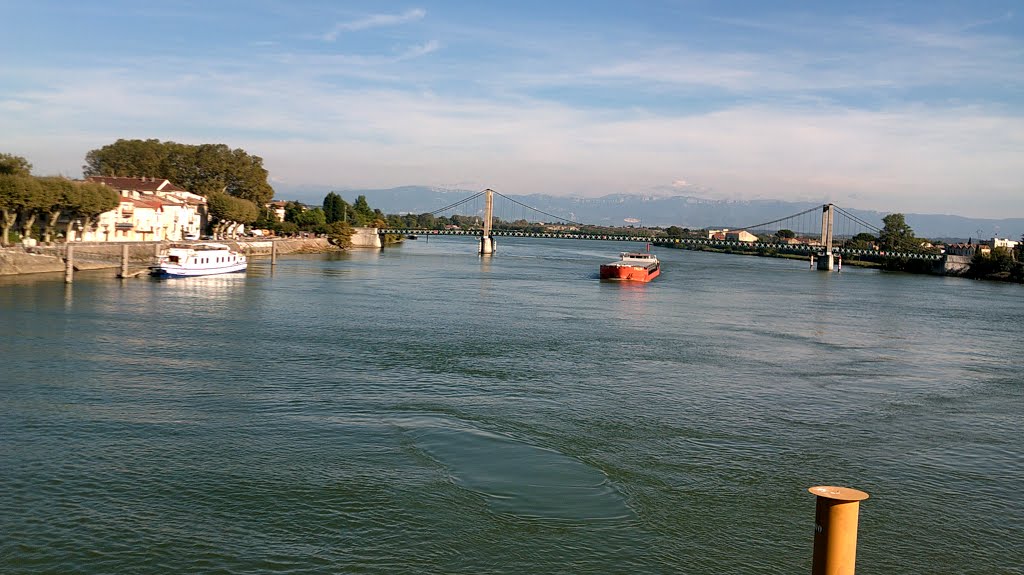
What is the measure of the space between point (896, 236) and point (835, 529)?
4902cm

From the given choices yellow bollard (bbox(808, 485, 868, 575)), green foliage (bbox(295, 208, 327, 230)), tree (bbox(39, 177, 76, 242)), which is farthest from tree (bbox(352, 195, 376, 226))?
yellow bollard (bbox(808, 485, 868, 575))

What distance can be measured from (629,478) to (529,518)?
90 cm

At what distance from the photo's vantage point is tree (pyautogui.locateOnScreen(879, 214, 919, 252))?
149 feet

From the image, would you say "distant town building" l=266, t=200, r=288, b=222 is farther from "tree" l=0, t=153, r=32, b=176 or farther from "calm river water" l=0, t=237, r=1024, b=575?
"calm river water" l=0, t=237, r=1024, b=575

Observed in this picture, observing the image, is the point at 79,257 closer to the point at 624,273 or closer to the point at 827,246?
the point at 624,273

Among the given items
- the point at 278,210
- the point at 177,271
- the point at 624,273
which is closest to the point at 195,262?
the point at 177,271

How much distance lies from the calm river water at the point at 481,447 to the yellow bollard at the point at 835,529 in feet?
6.91

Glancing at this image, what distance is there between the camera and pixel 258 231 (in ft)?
125

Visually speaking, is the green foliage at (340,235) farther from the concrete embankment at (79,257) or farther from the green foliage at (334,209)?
the concrete embankment at (79,257)

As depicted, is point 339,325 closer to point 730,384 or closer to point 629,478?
point 730,384

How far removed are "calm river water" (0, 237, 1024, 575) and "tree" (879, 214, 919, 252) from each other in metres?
36.0

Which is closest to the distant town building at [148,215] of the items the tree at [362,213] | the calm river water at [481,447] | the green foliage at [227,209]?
the green foliage at [227,209]

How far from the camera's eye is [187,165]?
34.5 metres

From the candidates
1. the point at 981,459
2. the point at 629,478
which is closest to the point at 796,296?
the point at 981,459
